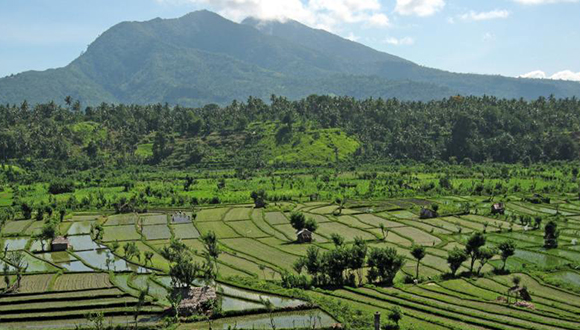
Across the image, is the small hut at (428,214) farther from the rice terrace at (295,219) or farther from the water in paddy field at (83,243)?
→ the water in paddy field at (83,243)

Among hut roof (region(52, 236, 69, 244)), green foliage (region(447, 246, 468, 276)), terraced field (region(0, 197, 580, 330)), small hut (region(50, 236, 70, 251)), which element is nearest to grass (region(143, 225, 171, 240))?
terraced field (region(0, 197, 580, 330))

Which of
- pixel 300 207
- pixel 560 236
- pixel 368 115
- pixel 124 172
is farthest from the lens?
pixel 368 115

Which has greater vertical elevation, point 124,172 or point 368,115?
point 368,115

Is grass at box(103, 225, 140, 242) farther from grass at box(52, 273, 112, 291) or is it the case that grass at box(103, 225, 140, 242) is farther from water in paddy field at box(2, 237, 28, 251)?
grass at box(52, 273, 112, 291)

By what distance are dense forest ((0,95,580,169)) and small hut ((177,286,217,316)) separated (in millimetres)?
107830

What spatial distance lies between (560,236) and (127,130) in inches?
5619

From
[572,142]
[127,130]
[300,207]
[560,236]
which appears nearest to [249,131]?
[127,130]

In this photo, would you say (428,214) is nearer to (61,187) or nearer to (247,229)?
(247,229)

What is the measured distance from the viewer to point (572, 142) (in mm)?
159125

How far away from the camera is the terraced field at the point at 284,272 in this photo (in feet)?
147

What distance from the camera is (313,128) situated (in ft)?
589

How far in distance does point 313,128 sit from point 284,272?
12553cm

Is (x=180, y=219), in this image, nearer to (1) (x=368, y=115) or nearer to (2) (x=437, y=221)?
(2) (x=437, y=221)

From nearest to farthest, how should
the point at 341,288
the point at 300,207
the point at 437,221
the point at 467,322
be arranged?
the point at 467,322
the point at 341,288
the point at 437,221
the point at 300,207
